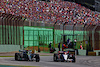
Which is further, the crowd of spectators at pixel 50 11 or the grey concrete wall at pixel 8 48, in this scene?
the crowd of spectators at pixel 50 11

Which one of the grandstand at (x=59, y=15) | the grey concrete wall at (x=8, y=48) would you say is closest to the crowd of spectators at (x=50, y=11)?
the grandstand at (x=59, y=15)

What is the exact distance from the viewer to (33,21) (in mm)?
28266

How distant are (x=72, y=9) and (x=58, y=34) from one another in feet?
40.9

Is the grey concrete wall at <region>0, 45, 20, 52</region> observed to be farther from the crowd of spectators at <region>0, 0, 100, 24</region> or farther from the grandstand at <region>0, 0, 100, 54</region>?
the crowd of spectators at <region>0, 0, 100, 24</region>

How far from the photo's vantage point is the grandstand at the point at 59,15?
24.3 metres

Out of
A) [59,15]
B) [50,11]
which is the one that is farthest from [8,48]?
[59,15]

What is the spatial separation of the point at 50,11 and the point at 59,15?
1.30 metres

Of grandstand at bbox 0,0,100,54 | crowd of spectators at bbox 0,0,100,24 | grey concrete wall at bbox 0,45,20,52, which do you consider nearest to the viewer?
grey concrete wall at bbox 0,45,20,52

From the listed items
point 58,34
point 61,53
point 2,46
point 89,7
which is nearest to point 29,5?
point 58,34

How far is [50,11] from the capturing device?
34625 millimetres

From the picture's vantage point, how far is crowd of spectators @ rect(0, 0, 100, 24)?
30078mm

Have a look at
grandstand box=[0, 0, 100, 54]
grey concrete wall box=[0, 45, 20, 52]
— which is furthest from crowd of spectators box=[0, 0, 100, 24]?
grey concrete wall box=[0, 45, 20, 52]

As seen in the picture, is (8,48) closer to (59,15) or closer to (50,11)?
(50,11)

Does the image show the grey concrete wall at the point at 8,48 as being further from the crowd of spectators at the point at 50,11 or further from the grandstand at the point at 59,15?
the crowd of spectators at the point at 50,11
